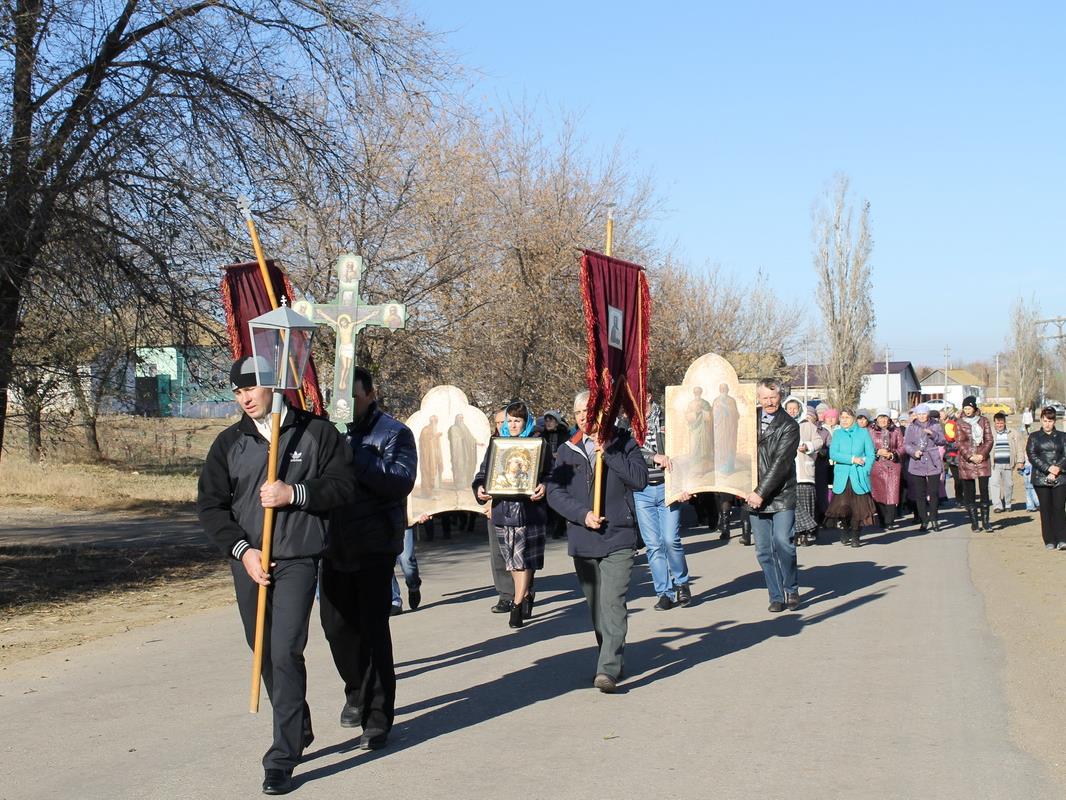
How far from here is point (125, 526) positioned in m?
19.5

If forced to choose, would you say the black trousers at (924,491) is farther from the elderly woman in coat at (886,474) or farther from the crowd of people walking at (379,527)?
the crowd of people walking at (379,527)

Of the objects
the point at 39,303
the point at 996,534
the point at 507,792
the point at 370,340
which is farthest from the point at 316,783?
the point at 996,534

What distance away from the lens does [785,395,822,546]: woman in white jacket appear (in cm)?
1762

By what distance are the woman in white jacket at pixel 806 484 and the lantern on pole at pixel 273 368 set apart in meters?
12.1

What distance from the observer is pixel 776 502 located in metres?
11.2

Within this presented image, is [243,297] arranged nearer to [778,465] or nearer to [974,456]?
[778,465]

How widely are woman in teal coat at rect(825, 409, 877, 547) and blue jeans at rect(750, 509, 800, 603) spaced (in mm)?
6631

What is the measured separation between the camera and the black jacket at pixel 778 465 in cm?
1105

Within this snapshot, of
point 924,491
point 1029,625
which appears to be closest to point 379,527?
point 1029,625

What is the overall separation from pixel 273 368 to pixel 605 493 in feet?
9.30

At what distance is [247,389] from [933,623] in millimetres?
6755

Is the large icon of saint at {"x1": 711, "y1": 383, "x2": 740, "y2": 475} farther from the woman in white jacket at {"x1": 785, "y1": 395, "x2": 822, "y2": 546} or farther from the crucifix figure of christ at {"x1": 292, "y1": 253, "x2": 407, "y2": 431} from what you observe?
the crucifix figure of christ at {"x1": 292, "y1": 253, "x2": 407, "y2": 431}

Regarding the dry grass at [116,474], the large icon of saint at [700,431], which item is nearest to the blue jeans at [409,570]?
the large icon of saint at [700,431]

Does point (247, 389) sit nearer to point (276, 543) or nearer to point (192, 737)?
point (276, 543)
